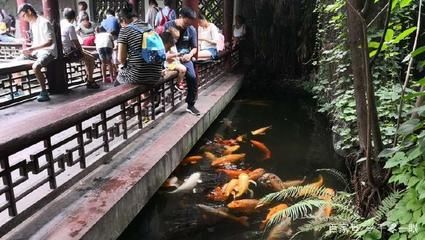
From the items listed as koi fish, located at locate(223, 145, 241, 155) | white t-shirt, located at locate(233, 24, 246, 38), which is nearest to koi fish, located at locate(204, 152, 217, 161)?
koi fish, located at locate(223, 145, 241, 155)

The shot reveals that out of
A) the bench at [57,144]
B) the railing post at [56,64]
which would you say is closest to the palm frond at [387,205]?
the bench at [57,144]

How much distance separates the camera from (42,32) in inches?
297

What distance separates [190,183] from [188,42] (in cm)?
251

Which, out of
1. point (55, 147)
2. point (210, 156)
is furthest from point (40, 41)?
point (55, 147)

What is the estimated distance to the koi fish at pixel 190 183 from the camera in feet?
19.8

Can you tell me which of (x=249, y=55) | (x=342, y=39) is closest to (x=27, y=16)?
(x=342, y=39)

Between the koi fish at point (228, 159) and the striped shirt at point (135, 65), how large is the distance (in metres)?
1.89

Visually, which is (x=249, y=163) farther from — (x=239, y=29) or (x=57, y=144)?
(x=239, y=29)

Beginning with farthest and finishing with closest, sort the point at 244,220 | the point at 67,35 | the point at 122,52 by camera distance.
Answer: the point at 67,35
the point at 122,52
the point at 244,220

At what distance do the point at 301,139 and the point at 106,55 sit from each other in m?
4.69

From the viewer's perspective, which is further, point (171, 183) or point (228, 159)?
point (228, 159)

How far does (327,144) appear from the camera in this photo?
873 cm

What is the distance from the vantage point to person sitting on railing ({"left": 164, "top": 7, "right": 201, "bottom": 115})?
6.77m

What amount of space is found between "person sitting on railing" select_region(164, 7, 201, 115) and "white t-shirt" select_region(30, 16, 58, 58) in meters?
2.27
